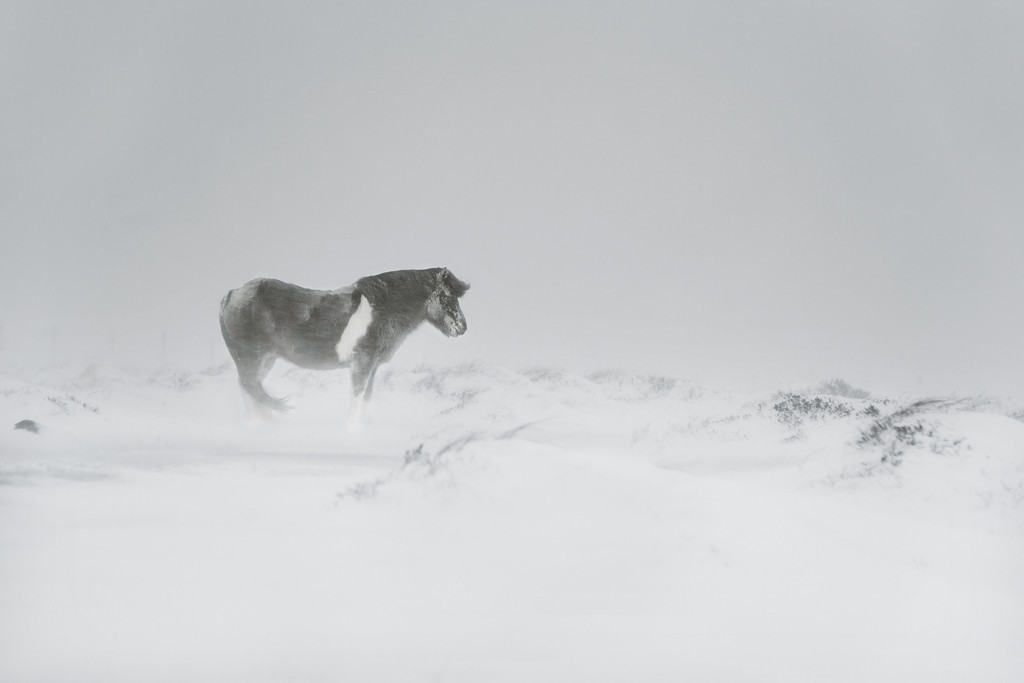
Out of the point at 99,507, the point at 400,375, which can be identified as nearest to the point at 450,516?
the point at 99,507

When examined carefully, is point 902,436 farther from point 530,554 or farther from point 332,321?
point 332,321

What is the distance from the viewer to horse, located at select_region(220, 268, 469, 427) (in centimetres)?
252

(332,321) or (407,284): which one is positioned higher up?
(407,284)

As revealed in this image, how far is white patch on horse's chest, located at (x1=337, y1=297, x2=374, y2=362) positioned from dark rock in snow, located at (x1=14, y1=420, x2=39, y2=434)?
3.00 ft

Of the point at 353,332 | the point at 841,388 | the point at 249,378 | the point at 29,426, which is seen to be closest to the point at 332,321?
the point at 353,332

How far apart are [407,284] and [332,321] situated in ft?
0.99

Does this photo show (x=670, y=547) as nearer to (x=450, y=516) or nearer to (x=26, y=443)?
(x=450, y=516)

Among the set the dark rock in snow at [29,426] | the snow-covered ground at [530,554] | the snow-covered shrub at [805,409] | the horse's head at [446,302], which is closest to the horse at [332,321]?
the horse's head at [446,302]

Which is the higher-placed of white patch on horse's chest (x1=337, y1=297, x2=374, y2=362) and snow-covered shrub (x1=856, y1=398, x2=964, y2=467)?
white patch on horse's chest (x1=337, y1=297, x2=374, y2=362)

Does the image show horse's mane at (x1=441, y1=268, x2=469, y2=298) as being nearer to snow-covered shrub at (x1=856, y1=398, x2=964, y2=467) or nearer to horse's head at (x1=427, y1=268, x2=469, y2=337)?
horse's head at (x1=427, y1=268, x2=469, y2=337)

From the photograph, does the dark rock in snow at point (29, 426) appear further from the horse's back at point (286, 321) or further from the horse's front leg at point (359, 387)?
the horse's front leg at point (359, 387)

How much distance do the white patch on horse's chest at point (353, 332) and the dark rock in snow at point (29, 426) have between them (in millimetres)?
916

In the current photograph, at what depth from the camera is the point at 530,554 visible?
4.72ft

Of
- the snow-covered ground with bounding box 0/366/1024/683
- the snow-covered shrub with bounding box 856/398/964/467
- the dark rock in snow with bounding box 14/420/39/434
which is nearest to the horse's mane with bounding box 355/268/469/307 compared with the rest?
the snow-covered ground with bounding box 0/366/1024/683
